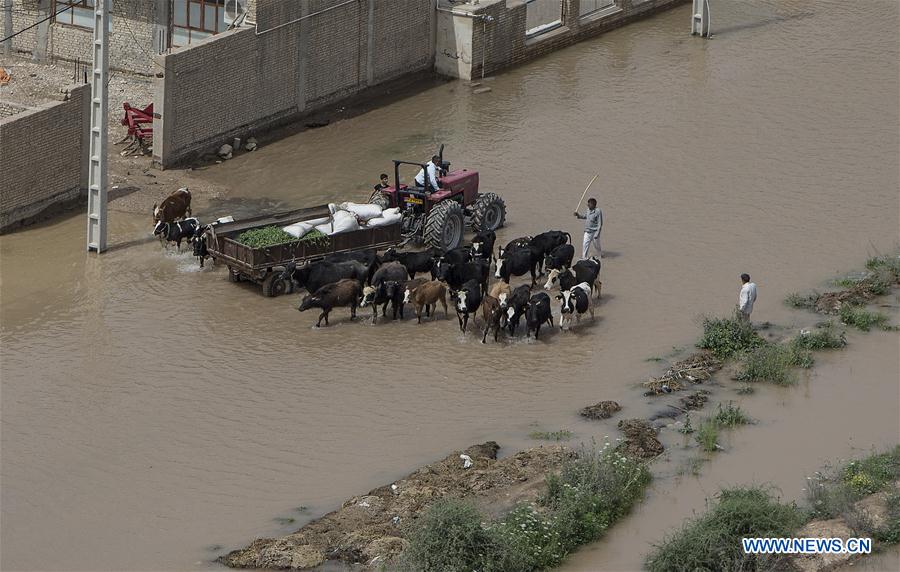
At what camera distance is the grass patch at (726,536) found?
16812 mm

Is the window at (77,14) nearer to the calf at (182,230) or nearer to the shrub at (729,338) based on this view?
the calf at (182,230)

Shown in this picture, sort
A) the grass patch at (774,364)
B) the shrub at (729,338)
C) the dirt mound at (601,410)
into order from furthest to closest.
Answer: the shrub at (729,338) → the grass patch at (774,364) → the dirt mound at (601,410)

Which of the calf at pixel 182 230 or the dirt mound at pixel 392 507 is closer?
the dirt mound at pixel 392 507

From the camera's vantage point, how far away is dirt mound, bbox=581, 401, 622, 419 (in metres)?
21.4

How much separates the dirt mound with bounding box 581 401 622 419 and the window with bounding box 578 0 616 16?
21257 mm

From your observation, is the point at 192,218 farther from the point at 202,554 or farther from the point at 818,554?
the point at 818,554

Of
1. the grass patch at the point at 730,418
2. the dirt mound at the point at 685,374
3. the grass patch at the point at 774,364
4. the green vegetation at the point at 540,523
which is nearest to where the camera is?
the green vegetation at the point at 540,523

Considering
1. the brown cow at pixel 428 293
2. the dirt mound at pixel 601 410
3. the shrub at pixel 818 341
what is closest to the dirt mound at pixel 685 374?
the dirt mound at pixel 601 410

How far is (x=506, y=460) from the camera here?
19875 mm

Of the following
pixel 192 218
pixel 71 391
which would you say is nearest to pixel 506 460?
pixel 71 391


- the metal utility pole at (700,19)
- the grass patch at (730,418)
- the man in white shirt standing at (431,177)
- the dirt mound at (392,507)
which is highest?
the metal utility pole at (700,19)

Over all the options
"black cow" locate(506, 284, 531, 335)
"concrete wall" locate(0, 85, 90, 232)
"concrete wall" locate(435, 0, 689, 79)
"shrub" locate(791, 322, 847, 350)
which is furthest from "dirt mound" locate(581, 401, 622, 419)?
"concrete wall" locate(435, 0, 689, 79)

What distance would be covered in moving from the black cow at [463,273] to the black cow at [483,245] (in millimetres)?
970

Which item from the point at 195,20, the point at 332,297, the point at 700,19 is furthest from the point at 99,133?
the point at 700,19
